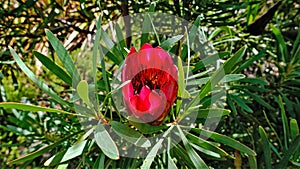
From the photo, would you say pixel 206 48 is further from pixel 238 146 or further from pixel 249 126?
pixel 238 146

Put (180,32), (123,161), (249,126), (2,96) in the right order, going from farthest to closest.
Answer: (2,96) < (249,126) < (180,32) < (123,161)

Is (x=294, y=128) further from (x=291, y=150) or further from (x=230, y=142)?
(x=230, y=142)

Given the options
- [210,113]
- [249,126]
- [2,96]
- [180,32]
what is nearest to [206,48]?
[180,32]

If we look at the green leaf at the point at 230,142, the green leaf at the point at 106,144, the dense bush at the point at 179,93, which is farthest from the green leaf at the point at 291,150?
the green leaf at the point at 106,144

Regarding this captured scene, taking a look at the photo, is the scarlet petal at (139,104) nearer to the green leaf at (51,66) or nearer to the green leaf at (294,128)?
the green leaf at (51,66)

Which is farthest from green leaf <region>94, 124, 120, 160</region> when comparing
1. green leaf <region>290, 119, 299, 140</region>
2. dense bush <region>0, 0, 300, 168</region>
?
green leaf <region>290, 119, 299, 140</region>

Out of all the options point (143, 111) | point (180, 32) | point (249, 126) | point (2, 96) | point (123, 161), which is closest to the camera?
point (143, 111)

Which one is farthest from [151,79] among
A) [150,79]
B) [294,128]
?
[294,128]
